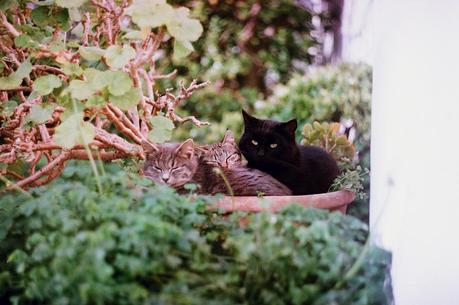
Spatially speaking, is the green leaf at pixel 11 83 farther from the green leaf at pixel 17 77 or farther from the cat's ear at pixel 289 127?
the cat's ear at pixel 289 127

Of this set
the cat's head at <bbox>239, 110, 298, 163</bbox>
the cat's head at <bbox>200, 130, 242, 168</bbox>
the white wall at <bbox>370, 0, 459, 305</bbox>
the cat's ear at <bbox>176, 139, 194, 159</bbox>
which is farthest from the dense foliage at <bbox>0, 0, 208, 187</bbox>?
the white wall at <bbox>370, 0, 459, 305</bbox>

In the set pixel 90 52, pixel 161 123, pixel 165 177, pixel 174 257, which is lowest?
pixel 165 177

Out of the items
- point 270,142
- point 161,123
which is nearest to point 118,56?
point 161,123

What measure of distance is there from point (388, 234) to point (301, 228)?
18.9 inches

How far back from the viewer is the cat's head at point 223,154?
2.52 metres

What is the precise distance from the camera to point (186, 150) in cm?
242

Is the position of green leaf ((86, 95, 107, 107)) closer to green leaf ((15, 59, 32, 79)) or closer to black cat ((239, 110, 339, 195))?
green leaf ((15, 59, 32, 79))

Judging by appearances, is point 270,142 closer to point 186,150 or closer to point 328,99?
point 186,150

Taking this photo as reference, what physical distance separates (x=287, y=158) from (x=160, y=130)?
0.63 meters

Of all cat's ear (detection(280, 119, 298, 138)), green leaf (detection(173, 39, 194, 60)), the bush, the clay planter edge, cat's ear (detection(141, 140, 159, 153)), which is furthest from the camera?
cat's ear (detection(280, 119, 298, 138))

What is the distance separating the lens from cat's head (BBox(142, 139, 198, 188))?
2365mm

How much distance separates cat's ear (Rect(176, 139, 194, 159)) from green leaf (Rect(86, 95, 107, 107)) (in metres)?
0.47

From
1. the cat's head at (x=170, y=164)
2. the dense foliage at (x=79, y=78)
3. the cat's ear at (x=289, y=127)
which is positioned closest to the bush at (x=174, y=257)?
the dense foliage at (x=79, y=78)

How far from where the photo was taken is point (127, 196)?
1.75 meters
